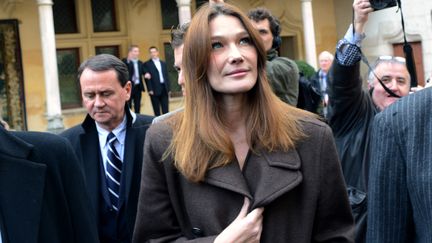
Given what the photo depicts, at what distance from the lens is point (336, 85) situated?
345 cm

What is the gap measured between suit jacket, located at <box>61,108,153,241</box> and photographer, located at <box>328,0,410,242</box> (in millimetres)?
1059

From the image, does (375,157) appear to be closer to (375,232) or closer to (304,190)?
(375,232)

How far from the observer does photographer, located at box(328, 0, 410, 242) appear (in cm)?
331

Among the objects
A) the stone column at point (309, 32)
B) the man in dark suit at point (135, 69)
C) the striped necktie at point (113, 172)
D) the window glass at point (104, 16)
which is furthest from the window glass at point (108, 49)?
the striped necktie at point (113, 172)

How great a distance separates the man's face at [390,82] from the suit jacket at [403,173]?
189 centimetres

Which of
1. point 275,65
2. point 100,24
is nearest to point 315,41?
point 100,24

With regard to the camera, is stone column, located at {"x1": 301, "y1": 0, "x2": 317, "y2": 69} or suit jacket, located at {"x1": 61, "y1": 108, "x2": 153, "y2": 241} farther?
stone column, located at {"x1": 301, "y1": 0, "x2": 317, "y2": 69}

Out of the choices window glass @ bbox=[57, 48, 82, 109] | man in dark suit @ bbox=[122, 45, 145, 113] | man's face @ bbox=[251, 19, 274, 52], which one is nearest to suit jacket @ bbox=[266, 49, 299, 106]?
man's face @ bbox=[251, 19, 274, 52]

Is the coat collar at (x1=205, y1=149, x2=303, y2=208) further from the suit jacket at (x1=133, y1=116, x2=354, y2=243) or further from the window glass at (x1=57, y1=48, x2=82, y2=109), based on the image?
the window glass at (x1=57, y1=48, x2=82, y2=109)

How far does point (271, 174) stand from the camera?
2.30 metres

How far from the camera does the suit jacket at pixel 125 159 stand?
11.7ft

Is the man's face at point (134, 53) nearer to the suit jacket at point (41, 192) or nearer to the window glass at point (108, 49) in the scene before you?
the window glass at point (108, 49)

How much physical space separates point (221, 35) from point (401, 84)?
1779 millimetres

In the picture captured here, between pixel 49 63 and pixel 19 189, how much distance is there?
586 inches
